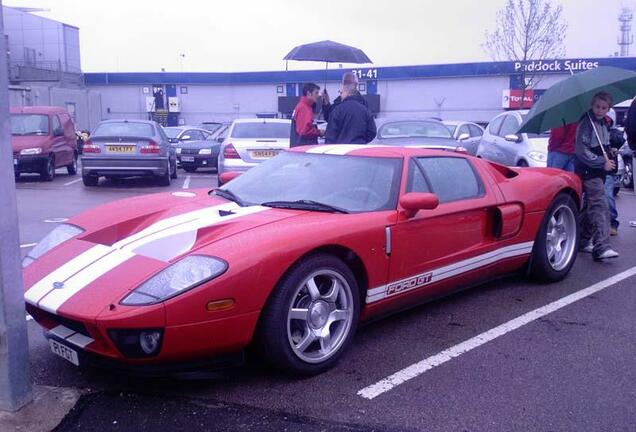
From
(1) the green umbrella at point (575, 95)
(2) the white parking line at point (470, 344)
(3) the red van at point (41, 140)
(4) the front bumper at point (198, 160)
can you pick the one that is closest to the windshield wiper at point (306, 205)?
(2) the white parking line at point (470, 344)

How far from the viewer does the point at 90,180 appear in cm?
1331

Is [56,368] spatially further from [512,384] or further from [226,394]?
[512,384]

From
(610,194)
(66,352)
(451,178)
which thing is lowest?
(66,352)

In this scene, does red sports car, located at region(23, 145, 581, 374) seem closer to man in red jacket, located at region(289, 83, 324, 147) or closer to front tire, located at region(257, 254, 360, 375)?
front tire, located at region(257, 254, 360, 375)

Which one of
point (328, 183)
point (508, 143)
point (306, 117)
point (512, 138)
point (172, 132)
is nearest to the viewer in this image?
point (328, 183)

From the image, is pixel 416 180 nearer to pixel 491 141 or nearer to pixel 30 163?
pixel 491 141

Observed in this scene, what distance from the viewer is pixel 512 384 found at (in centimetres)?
344

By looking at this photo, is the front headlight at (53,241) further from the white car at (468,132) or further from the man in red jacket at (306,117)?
the white car at (468,132)

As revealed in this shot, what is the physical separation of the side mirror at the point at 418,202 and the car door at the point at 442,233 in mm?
104

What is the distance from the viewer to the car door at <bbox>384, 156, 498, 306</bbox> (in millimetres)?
4012

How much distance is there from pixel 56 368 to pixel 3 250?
0.95 metres

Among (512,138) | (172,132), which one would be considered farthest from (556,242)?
(172,132)

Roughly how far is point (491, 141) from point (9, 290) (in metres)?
10.2

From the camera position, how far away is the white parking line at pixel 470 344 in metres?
3.41
